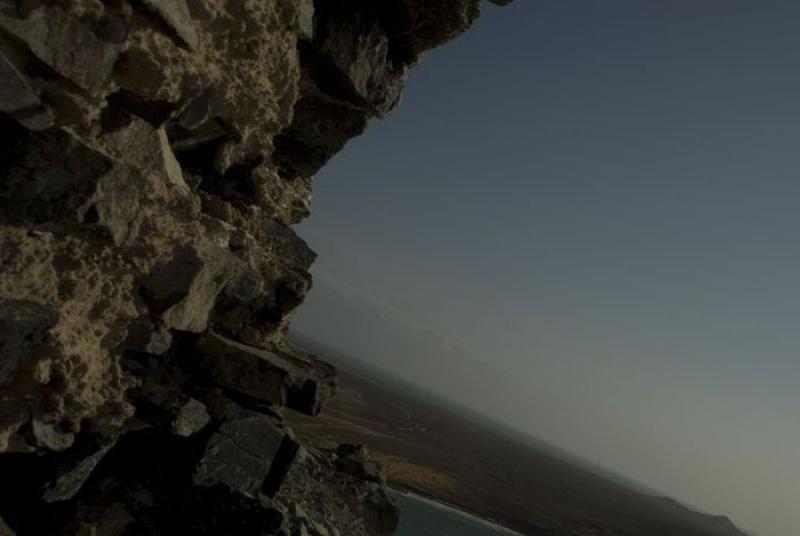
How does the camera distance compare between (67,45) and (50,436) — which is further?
(50,436)

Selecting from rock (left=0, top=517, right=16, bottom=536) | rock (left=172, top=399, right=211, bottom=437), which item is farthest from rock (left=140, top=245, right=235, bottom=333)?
rock (left=0, top=517, right=16, bottom=536)

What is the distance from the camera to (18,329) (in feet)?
21.3

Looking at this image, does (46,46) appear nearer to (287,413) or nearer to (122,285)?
(122,285)

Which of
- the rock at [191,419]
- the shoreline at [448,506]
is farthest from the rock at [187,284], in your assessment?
the shoreline at [448,506]

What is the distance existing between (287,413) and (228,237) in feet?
172

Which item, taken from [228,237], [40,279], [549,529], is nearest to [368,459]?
[228,237]

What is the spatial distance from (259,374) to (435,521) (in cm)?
3857

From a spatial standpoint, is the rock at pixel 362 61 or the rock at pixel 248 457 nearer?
the rock at pixel 248 457

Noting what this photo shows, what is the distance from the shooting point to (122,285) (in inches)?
310

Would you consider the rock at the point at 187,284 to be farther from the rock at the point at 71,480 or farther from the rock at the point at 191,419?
the rock at the point at 71,480

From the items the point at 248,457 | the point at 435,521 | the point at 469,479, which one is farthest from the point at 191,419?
the point at 469,479

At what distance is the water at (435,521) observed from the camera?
130 ft

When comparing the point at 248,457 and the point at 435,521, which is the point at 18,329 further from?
the point at 435,521

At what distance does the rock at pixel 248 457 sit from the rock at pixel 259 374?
1.73 ft
